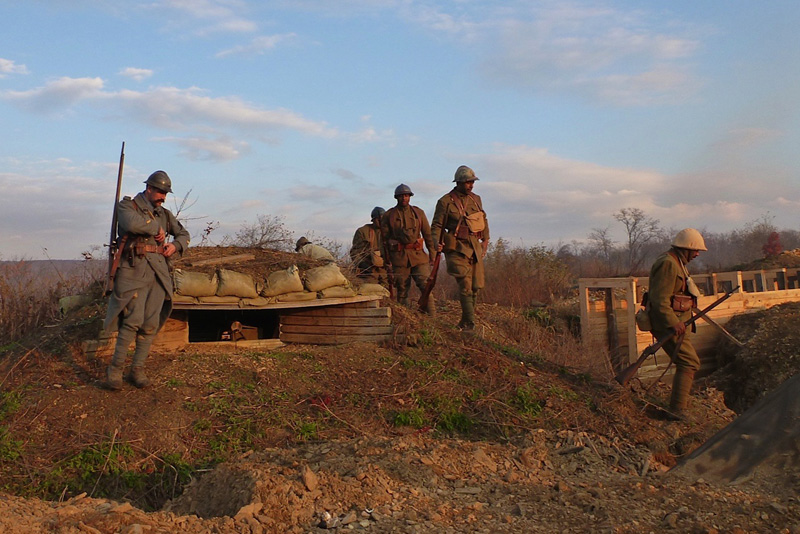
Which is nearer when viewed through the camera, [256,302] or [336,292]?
[256,302]

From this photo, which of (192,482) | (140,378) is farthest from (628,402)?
(140,378)

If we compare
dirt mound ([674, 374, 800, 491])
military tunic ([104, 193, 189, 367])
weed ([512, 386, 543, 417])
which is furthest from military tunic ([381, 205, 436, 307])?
dirt mound ([674, 374, 800, 491])

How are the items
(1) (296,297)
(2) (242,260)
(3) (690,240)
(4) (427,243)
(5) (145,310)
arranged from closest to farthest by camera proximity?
(5) (145,310), (3) (690,240), (1) (296,297), (2) (242,260), (4) (427,243)

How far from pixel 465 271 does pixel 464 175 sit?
4.02 feet

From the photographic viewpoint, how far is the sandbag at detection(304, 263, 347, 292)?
7.36m

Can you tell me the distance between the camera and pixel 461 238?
8.42 m

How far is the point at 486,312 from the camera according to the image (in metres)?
12.6

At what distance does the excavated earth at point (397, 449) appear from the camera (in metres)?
3.96

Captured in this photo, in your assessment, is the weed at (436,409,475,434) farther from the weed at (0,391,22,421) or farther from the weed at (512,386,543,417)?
the weed at (0,391,22,421)

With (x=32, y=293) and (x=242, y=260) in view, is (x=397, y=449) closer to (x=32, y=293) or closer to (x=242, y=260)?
(x=242, y=260)

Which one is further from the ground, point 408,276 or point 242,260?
point 242,260

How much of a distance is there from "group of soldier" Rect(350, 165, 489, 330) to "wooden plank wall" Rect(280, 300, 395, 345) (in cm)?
122

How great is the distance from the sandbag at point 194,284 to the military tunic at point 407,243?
3.55 m

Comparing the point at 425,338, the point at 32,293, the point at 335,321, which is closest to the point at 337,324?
the point at 335,321
